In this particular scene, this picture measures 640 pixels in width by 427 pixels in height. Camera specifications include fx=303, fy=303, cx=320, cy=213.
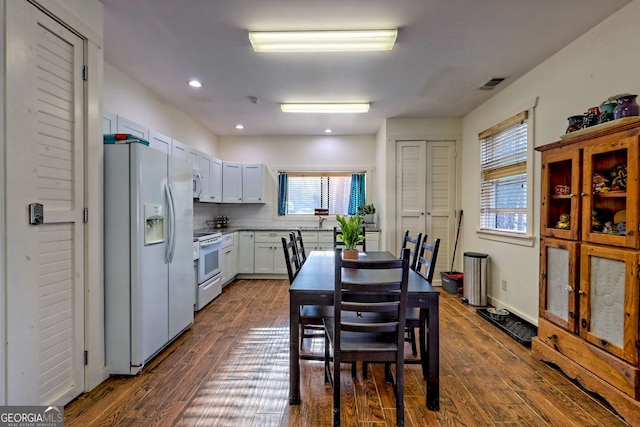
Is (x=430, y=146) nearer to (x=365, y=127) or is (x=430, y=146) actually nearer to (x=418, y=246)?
(x=365, y=127)

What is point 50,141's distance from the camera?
179 cm

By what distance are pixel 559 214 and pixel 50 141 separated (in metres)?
3.68

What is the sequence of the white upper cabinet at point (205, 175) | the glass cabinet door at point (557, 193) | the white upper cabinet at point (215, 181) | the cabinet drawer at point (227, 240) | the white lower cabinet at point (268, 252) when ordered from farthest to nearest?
1. the white lower cabinet at point (268, 252)
2. the white upper cabinet at point (215, 181)
3. the cabinet drawer at point (227, 240)
4. the white upper cabinet at point (205, 175)
5. the glass cabinet door at point (557, 193)

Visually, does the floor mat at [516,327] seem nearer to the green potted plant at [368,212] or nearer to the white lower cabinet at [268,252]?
the green potted plant at [368,212]

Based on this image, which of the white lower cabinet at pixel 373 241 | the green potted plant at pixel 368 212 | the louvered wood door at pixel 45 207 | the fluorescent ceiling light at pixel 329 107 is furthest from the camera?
the green potted plant at pixel 368 212

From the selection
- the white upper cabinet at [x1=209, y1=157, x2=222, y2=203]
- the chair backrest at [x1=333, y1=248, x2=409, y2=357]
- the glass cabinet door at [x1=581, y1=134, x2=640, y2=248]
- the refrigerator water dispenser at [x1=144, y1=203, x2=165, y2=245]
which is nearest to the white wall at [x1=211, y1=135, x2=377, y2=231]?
the white upper cabinet at [x1=209, y1=157, x2=222, y2=203]

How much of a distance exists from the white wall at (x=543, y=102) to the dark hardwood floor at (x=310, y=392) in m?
0.86

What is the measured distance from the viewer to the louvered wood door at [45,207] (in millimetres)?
1553

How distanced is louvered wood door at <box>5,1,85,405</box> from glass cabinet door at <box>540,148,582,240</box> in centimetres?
346

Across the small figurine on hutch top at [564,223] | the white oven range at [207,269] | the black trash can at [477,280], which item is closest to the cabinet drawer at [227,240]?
the white oven range at [207,269]

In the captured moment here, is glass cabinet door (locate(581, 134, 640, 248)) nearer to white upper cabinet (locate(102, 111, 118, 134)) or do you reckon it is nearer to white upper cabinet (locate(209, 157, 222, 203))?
white upper cabinet (locate(102, 111, 118, 134))

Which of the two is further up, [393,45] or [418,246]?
[393,45]

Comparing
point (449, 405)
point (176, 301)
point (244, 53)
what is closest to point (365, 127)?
point (244, 53)

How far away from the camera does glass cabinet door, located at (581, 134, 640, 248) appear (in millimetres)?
1800
